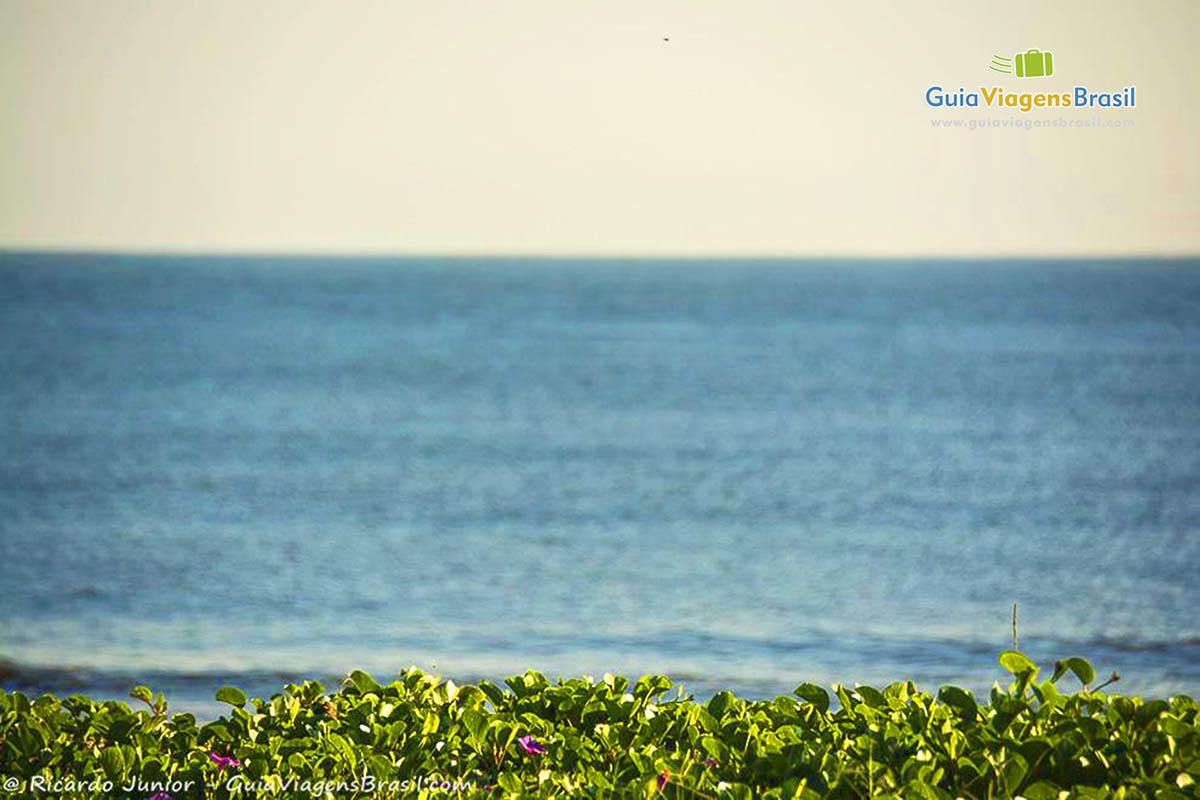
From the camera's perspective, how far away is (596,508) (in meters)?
17.3

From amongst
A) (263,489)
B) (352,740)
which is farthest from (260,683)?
(263,489)

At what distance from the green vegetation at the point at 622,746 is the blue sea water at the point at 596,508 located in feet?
19.3

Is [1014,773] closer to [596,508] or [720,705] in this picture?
[720,705]

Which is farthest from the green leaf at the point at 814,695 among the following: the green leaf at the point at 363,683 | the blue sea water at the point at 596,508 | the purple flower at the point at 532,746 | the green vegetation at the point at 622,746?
the blue sea water at the point at 596,508

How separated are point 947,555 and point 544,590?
529cm

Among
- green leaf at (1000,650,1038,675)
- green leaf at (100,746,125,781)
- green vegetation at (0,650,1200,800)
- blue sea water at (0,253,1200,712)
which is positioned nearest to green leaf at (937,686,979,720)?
green vegetation at (0,650,1200,800)

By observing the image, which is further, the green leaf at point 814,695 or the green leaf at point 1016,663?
the green leaf at point 814,695

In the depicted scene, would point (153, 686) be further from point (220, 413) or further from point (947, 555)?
point (220, 413)

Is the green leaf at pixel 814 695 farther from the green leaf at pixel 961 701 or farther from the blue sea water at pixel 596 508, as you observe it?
the blue sea water at pixel 596 508

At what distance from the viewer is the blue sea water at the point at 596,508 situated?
32.1ft

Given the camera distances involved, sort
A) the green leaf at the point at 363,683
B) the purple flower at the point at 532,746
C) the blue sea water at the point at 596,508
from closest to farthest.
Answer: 1. the purple flower at the point at 532,746
2. the green leaf at the point at 363,683
3. the blue sea water at the point at 596,508

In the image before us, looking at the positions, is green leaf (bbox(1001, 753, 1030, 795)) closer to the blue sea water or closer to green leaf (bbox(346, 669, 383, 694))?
green leaf (bbox(346, 669, 383, 694))

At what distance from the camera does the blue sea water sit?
9.77 m

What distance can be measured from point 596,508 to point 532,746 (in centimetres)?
1490
